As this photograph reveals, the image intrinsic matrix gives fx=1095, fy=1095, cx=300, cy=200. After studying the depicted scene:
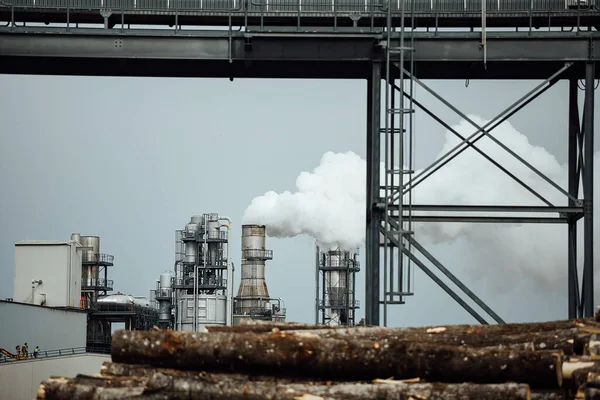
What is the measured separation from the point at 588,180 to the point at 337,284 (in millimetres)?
30504

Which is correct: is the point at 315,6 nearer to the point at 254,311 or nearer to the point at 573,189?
the point at 573,189

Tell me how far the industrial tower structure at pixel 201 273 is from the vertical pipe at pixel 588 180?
93.2 ft

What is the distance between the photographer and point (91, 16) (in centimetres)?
2500

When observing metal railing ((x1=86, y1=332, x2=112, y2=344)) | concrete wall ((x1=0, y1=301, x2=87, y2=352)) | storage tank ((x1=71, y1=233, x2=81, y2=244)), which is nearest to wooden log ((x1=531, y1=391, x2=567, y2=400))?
concrete wall ((x1=0, y1=301, x2=87, y2=352))

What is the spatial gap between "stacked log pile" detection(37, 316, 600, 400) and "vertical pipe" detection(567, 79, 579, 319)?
492 inches

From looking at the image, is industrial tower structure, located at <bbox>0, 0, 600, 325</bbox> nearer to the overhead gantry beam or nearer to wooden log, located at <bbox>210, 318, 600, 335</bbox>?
the overhead gantry beam

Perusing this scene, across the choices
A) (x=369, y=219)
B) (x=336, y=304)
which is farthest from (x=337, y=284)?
(x=369, y=219)

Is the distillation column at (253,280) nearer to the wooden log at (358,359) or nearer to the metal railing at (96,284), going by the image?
the metal railing at (96,284)

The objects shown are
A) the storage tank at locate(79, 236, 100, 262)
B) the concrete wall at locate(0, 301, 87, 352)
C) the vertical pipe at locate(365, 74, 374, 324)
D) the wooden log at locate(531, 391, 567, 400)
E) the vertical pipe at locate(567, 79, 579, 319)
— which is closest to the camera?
the wooden log at locate(531, 391, 567, 400)

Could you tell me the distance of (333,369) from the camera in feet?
35.8

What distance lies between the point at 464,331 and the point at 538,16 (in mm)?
13701

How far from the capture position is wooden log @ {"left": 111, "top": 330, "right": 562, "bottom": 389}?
10.8 m

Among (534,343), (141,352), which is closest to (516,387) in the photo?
(534,343)

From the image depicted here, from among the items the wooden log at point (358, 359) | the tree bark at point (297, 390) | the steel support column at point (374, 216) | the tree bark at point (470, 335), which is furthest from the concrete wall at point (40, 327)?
the tree bark at point (297, 390)
